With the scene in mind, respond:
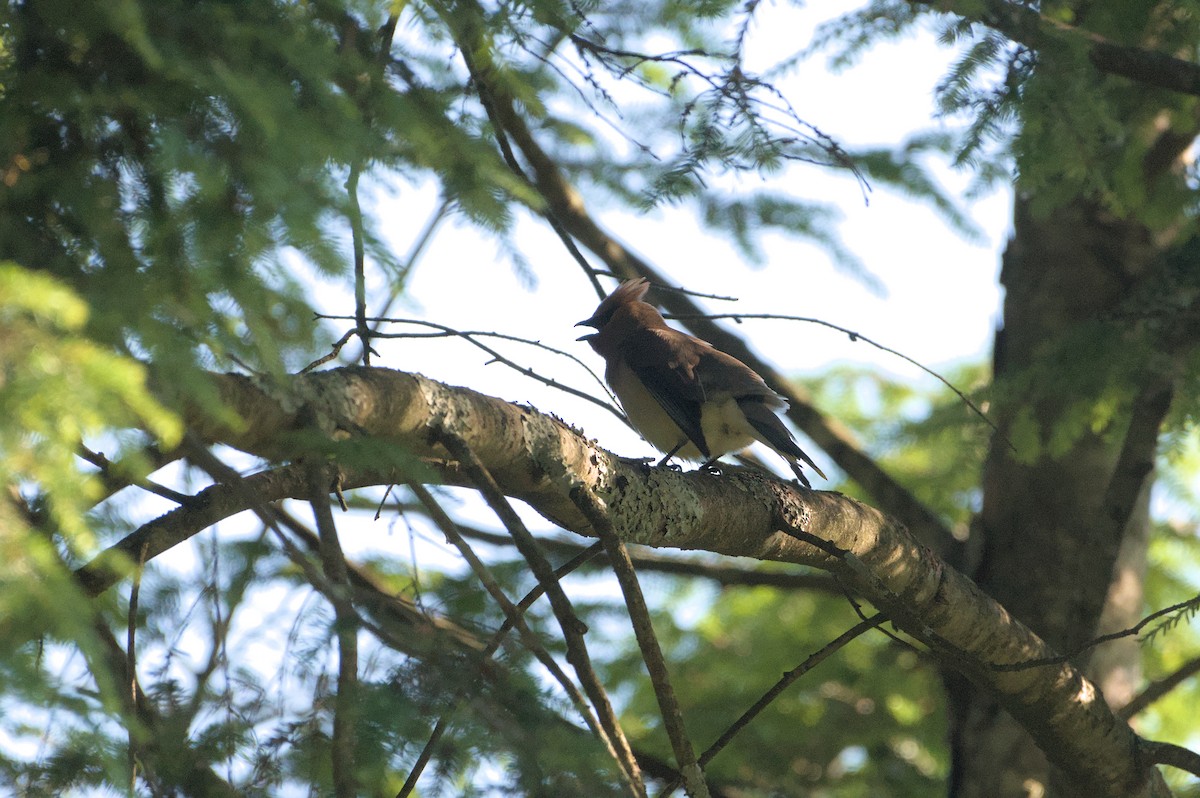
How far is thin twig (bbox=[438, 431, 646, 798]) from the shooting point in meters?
2.82

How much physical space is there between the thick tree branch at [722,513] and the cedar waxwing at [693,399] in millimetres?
1127

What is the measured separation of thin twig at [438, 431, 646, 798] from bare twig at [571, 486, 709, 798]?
238 millimetres

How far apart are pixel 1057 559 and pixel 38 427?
596 cm

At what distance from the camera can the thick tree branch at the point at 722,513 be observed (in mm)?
2477

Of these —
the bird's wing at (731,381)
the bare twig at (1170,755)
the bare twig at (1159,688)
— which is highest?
the bird's wing at (731,381)

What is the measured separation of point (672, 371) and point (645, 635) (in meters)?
2.66

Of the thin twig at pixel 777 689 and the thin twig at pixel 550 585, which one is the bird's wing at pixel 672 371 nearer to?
the thin twig at pixel 777 689

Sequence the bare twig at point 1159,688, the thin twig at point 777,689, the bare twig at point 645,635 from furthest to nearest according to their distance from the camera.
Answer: the bare twig at point 1159,688
the thin twig at point 777,689
the bare twig at point 645,635

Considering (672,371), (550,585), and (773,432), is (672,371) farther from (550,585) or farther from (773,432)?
(550,585)

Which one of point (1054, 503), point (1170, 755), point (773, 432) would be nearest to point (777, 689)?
point (1170, 755)

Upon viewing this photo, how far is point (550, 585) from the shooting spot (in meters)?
2.91

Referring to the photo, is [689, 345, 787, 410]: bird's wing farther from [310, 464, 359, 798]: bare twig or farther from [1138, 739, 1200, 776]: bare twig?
[310, 464, 359, 798]: bare twig

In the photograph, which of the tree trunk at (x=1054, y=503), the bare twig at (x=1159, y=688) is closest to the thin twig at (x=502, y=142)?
the tree trunk at (x=1054, y=503)

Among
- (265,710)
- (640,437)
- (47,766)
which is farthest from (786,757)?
(47,766)
